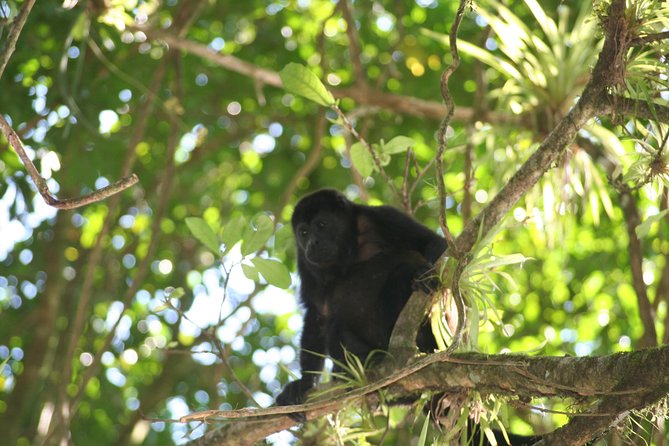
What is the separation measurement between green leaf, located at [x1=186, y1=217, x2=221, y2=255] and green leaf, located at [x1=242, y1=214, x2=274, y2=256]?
11 cm

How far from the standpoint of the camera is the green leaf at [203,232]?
9.76 ft

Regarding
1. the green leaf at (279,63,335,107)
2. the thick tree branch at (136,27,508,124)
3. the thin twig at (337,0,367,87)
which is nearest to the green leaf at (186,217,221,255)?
the green leaf at (279,63,335,107)

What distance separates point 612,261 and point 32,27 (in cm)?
481

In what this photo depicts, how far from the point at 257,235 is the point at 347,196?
7.49ft

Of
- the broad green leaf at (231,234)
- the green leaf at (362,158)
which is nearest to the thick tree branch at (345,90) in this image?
the green leaf at (362,158)

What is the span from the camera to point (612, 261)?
6340mm

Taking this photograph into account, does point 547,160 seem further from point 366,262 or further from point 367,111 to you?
point 367,111

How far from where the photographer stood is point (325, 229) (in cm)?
439

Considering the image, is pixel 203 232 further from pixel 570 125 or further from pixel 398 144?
pixel 570 125

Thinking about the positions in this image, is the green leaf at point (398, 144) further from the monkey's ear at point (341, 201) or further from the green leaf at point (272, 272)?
the monkey's ear at point (341, 201)

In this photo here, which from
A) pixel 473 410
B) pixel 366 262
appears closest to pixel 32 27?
pixel 366 262

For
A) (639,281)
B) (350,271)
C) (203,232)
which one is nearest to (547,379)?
(203,232)

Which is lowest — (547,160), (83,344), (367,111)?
(83,344)

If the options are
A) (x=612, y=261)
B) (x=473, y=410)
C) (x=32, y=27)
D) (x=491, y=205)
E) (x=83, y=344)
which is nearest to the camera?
(x=473, y=410)
